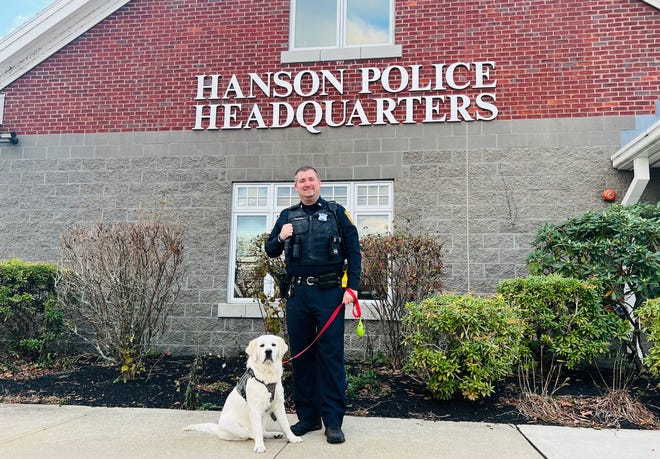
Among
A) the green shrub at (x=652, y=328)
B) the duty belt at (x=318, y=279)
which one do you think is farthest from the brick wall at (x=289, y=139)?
the duty belt at (x=318, y=279)

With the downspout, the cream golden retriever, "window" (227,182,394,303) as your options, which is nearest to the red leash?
the cream golden retriever

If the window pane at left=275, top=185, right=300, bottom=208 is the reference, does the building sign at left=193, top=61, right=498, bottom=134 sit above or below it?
above

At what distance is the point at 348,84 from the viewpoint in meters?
7.94

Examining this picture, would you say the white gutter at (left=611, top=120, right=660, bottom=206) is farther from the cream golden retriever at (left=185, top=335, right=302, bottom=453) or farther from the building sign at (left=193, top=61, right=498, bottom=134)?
the cream golden retriever at (left=185, top=335, right=302, bottom=453)

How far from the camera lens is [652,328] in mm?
5164

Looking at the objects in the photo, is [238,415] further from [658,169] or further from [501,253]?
[658,169]

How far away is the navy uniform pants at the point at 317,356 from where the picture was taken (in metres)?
4.14

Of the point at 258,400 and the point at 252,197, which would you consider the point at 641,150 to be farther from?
the point at 258,400

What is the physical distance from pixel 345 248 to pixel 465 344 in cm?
170

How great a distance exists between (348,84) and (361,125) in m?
0.68

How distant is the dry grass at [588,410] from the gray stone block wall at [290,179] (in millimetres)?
2316

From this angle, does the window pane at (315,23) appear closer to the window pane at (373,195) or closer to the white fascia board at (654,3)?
the window pane at (373,195)

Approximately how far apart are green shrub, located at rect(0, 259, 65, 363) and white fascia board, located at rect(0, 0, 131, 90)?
12.0 ft

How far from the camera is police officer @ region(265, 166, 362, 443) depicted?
4.16m
